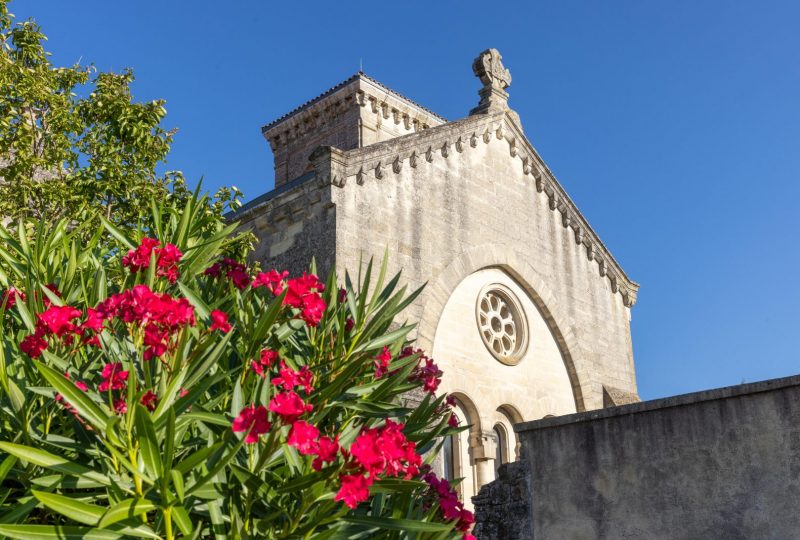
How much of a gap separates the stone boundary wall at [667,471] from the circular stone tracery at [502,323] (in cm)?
605

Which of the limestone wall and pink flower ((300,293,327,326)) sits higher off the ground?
the limestone wall

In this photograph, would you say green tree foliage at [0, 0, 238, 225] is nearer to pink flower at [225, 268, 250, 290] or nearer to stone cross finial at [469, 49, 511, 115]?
pink flower at [225, 268, 250, 290]

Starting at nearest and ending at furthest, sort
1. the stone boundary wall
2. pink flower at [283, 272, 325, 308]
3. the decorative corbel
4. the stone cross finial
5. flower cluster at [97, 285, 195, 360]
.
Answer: flower cluster at [97, 285, 195, 360] < pink flower at [283, 272, 325, 308] < the stone boundary wall < the stone cross finial < the decorative corbel

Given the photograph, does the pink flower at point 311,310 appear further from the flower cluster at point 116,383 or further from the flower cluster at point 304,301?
the flower cluster at point 116,383

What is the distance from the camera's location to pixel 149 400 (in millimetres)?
3844

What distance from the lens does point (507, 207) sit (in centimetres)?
1794

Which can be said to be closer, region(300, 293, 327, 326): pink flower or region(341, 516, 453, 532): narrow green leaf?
region(341, 516, 453, 532): narrow green leaf

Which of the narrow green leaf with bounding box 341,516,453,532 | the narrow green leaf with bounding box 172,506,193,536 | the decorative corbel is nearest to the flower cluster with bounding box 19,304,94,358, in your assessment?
the narrow green leaf with bounding box 172,506,193,536

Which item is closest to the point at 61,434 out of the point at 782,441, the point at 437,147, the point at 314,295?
the point at 314,295

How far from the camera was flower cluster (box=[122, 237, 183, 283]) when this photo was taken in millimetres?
5023

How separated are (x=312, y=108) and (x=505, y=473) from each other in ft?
73.9

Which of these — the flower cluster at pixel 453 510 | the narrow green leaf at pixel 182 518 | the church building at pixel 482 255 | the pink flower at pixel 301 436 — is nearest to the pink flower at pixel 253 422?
the pink flower at pixel 301 436

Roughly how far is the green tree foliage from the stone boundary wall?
521cm

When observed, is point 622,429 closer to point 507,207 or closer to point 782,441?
point 782,441
